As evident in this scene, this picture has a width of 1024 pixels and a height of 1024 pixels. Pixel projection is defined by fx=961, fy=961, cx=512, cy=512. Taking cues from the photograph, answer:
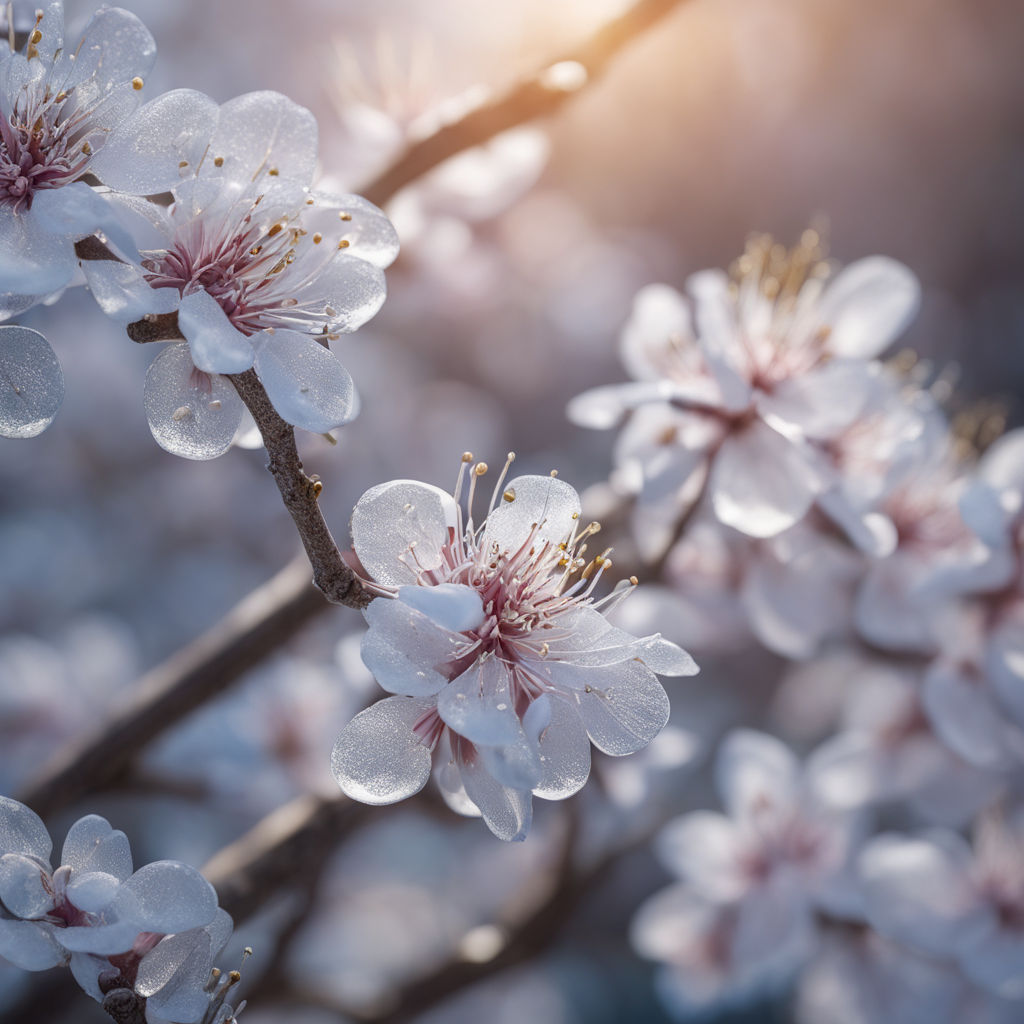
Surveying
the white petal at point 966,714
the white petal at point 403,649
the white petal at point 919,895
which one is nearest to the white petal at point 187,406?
the white petal at point 403,649

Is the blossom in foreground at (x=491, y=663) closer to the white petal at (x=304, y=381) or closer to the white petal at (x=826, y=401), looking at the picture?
the white petal at (x=304, y=381)

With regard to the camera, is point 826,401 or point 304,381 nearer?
point 304,381

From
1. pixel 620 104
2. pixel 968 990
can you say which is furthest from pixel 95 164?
pixel 620 104

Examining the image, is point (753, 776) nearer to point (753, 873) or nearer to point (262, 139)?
point (753, 873)

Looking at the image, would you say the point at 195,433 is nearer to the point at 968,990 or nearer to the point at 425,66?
the point at 425,66

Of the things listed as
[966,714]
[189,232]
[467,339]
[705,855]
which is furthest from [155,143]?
[467,339]

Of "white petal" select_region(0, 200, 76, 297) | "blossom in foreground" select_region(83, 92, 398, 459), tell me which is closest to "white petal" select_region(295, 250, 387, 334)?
"blossom in foreground" select_region(83, 92, 398, 459)
